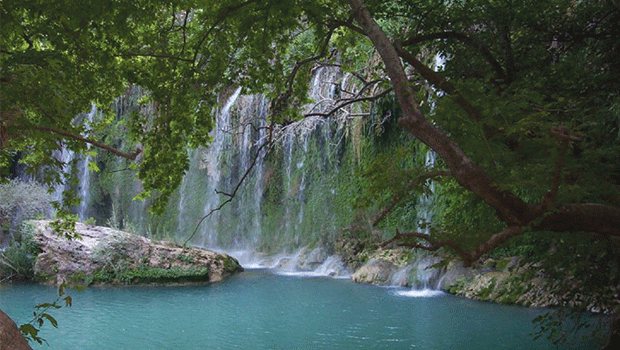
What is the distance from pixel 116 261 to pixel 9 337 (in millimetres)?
10273

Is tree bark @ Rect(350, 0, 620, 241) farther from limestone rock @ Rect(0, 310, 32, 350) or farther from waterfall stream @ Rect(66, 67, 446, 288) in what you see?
waterfall stream @ Rect(66, 67, 446, 288)

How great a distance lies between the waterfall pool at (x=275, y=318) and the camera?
8.25 m

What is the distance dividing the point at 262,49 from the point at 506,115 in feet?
11.7

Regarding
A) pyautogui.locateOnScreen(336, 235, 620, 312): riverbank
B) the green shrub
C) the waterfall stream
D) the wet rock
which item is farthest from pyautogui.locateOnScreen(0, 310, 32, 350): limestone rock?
the wet rock

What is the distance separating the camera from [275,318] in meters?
9.95

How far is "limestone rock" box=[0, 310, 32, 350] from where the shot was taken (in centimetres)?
387

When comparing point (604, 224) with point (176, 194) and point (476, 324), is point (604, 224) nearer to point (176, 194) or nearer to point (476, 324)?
point (476, 324)

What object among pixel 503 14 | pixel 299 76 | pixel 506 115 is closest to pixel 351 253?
pixel 299 76

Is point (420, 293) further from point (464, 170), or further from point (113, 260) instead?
point (464, 170)

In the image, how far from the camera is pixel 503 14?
18.8ft

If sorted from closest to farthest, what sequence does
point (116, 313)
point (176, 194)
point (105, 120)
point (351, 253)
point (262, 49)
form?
1. point (262, 49)
2. point (105, 120)
3. point (116, 313)
4. point (351, 253)
5. point (176, 194)

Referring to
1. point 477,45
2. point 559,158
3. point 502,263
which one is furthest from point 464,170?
point 502,263

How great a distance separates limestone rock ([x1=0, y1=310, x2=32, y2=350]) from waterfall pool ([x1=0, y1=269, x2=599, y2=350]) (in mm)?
4257

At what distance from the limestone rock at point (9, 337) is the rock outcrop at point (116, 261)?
9.69 m
